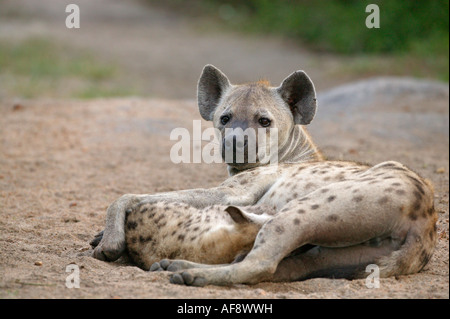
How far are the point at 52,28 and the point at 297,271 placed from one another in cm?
1422

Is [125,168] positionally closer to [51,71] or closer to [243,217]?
[243,217]

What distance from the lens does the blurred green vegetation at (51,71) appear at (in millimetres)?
10398

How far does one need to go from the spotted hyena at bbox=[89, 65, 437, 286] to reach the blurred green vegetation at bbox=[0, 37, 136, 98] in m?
6.51

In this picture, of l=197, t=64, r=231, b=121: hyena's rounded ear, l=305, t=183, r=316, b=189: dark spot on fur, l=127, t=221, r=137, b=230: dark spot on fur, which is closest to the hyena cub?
l=127, t=221, r=137, b=230: dark spot on fur

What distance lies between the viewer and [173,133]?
7.59 meters

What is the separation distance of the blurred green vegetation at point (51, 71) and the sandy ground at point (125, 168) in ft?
3.29

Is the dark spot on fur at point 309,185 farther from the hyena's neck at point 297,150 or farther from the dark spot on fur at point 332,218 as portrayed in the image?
the hyena's neck at point 297,150

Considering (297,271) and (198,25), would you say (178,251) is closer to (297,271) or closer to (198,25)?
(297,271)

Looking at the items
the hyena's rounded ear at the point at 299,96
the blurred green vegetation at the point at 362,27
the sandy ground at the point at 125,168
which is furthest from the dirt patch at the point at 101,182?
the blurred green vegetation at the point at 362,27

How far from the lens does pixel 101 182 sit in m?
5.93

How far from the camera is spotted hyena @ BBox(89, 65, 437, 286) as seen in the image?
3.29 meters

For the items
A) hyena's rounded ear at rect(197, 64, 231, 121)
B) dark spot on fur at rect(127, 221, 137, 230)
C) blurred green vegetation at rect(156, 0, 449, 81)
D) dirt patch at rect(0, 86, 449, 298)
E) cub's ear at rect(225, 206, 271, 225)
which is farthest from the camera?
blurred green vegetation at rect(156, 0, 449, 81)

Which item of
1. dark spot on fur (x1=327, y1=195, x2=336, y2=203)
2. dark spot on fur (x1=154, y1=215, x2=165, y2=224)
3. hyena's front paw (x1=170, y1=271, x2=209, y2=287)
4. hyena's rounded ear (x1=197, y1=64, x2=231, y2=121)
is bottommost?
hyena's front paw (x1=170, y1=271, x2=209, y2=287)

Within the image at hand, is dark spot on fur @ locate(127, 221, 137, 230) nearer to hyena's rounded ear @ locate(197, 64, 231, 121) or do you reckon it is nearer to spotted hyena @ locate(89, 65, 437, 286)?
spotted hyena @ locate(89, 65, 437, 286)
